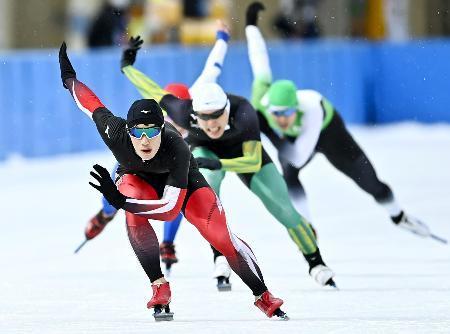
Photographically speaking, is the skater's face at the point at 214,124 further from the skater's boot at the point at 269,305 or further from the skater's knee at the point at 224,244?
the skater's boot at the point at 269,305

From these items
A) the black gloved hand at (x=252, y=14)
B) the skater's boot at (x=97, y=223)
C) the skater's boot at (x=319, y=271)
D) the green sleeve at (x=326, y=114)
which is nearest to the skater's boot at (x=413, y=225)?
the green sleeve at (x=326, y=114)

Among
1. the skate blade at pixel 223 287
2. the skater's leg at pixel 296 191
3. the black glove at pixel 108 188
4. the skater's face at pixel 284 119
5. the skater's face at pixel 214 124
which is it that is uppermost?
the black glove at pixel 108 188

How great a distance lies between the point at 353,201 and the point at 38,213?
127 inches

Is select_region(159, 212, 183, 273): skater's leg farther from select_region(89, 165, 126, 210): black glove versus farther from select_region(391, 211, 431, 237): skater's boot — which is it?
select_region(89, 165, 126, 210): black glove

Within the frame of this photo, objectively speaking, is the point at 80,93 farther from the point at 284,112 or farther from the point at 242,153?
the point at 284,112

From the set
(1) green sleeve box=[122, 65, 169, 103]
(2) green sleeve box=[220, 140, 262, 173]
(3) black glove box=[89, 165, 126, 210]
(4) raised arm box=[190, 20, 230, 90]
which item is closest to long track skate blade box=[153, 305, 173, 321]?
(3) black glove box=[89, 165, 126, 210]

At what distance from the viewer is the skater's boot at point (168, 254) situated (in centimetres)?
962

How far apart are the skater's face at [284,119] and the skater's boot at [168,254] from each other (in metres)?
1.18

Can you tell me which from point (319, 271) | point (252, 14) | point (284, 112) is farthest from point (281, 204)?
point (252, 14)

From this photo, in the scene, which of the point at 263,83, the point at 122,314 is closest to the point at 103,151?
the point at 263,83

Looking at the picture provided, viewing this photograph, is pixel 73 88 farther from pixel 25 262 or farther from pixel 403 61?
pixel 403 61

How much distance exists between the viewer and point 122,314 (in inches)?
308

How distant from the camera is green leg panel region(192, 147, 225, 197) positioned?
30.5 ft

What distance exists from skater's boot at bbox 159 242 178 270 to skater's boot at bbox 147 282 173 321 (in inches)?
81.1
